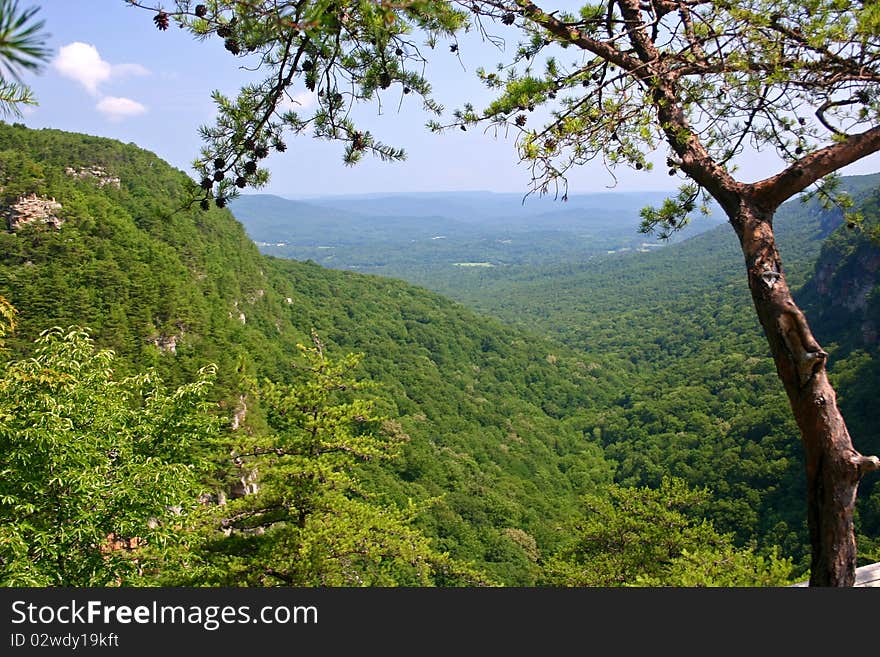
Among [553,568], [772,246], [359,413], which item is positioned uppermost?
[772,246]

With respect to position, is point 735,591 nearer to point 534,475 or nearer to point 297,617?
point 297,617

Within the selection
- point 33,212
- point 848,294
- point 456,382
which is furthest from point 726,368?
point 33,212

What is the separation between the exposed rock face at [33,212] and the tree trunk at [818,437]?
119ft

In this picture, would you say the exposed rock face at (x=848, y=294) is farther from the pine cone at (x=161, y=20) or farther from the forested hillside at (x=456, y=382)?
the pine cone at (x=161, y=20)

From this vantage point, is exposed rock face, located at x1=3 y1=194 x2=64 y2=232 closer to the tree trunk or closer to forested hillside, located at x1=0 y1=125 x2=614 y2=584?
forested hillside, located at x1=0 y1=125 x2=614 y2=584

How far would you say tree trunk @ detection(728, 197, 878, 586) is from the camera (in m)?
2.66

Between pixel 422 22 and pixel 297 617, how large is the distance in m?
3.54

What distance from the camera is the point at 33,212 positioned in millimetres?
30188

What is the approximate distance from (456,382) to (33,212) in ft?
151

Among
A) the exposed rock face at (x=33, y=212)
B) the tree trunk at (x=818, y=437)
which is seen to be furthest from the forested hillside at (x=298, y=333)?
the tree trunk at (x=818, y=437)

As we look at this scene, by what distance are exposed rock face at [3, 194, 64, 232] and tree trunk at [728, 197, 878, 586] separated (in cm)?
3633

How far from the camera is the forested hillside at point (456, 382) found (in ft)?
51.9

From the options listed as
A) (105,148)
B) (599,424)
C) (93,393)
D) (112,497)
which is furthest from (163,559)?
(599,424)

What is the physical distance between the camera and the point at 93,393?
251 inches
